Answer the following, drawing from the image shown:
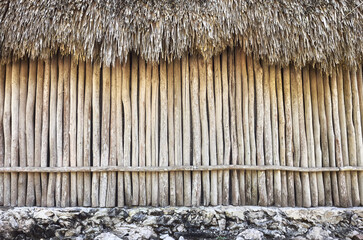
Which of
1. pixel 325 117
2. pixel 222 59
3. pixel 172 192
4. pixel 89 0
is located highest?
pixel 89 0

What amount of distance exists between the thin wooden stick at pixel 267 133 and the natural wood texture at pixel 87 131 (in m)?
2.78

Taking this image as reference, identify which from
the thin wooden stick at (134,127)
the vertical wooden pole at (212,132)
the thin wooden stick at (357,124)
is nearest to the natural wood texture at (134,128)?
the thin wooden stick at (134,127)

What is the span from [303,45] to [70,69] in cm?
367

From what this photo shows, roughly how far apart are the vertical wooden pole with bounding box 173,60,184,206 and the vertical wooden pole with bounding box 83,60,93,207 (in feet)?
4.43

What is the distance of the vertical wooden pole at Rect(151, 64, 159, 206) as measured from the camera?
5.39 m

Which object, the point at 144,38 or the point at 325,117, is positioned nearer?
the point at 144,38

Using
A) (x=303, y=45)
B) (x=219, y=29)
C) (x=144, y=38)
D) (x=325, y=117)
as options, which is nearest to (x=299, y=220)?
(x=325, y=117)

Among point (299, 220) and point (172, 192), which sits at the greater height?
point (172, 192)

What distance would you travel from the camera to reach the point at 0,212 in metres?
5.23

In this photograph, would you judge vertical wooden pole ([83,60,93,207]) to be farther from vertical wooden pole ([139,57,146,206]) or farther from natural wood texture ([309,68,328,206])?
natural wood texture ([309,68,328,206])

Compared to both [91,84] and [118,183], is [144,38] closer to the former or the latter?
[91,84]

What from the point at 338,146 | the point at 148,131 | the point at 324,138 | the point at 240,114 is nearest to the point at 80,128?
the point at 148,131

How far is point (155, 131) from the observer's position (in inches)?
217

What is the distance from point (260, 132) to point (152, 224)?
2207 millimetres
